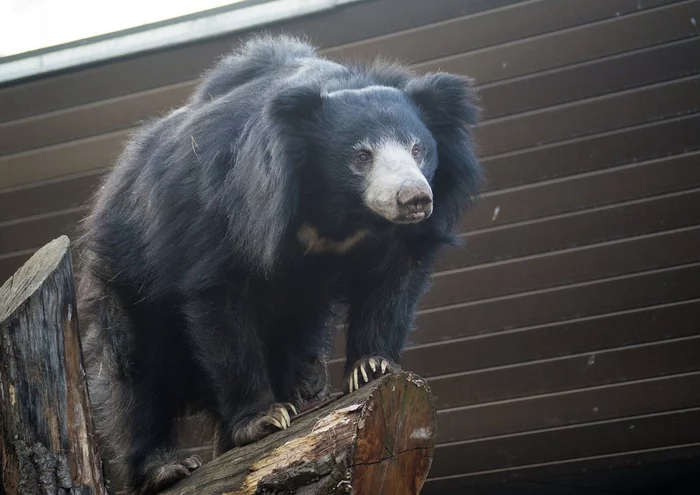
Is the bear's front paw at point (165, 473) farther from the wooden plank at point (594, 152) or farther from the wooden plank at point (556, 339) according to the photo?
the wooden plank at point (594, 152)

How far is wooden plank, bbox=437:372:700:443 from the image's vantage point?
20.1 ft

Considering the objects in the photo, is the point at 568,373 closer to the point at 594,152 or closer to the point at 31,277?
the point at 594,152

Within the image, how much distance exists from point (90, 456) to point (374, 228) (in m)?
1.31

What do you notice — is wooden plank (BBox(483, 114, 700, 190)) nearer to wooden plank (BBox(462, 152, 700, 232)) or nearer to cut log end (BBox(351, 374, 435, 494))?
wooden plank (BBox(462, 152, 700, 232))

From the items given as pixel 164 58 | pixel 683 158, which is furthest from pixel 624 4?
pixel 164 58

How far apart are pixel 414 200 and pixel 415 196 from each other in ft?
0.04

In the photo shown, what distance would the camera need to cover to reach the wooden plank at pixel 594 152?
5652 millimetres

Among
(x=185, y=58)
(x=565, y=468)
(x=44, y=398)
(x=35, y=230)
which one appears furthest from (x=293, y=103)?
(x=565, y=468)

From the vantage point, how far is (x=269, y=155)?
344 cm

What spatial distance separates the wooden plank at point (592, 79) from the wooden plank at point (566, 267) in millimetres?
882

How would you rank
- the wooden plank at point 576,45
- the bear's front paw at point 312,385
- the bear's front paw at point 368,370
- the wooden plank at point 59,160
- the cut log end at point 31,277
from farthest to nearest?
the wooden plank at point 59,160 → the wooden plank at point 576,45 → the bear's front paw at point 312,385 → the bear's front paw at point 368,370 → the cut log end at point 31,277

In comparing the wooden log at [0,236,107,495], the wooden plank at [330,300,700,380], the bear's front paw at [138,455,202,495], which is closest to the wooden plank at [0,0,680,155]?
the wooden plank at [330,300,700,380]

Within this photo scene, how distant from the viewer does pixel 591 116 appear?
18.7 feet

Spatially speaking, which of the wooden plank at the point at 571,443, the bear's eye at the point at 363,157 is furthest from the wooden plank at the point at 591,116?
the bear's eye at the point at 363,157
